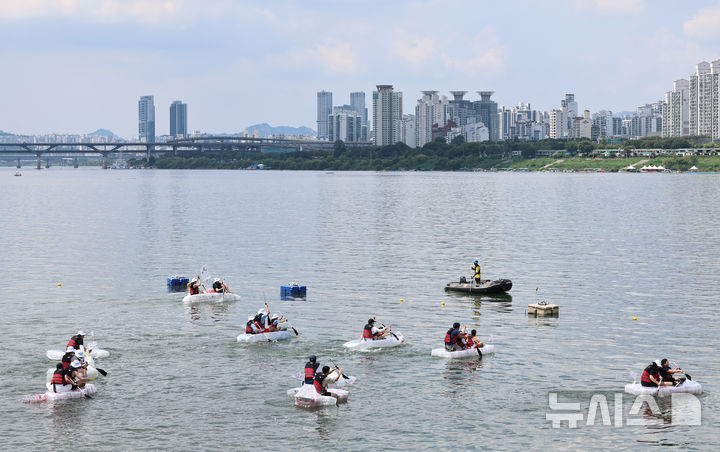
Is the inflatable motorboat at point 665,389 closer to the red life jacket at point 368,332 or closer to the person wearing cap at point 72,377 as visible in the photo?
the red life jacket at point 368,332

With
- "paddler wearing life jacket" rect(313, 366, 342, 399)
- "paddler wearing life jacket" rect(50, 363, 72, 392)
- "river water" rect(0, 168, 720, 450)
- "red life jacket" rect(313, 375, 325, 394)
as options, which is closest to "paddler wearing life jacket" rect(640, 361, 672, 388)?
"river water" rect(0, 168, 720, 450)

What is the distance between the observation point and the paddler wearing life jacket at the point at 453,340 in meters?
42.9

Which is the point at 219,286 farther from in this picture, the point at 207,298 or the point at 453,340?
the point at 453,340

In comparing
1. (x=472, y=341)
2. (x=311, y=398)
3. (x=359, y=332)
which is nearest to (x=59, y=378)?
(x=311, y=398)

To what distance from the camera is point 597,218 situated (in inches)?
5187

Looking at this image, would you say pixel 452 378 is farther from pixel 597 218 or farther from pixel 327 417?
pixel 597 218

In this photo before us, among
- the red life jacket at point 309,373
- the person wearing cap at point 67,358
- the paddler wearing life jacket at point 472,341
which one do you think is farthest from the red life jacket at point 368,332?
the person wearing cap at point 67,358

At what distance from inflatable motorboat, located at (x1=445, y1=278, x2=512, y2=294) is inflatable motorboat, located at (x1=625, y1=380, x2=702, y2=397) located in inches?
944

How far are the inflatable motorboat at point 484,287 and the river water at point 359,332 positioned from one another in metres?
1.13

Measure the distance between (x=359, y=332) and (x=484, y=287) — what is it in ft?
50.1

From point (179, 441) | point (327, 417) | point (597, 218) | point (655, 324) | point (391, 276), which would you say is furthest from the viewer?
point (597, 218)

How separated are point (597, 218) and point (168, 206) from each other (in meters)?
83.5

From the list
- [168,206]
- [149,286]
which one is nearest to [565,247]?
[149,286]

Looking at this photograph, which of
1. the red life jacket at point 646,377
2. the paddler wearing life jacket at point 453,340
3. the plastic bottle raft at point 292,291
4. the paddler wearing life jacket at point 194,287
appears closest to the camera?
the red life jacket at point 646,377
